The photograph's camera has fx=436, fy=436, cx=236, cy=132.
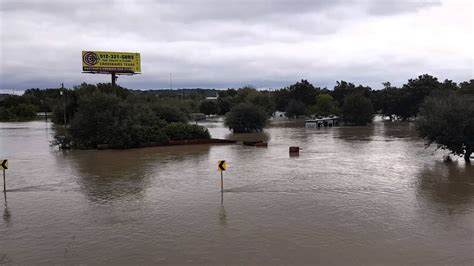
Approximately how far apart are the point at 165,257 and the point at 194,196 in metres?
6.39

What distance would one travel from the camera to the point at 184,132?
39.5 m

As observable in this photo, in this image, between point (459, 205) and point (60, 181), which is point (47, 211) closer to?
point (60, 181)

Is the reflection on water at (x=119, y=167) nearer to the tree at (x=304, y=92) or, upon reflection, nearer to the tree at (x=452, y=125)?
the tree at (x=452, y=125)

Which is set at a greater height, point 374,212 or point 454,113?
point 454,113

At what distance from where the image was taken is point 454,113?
25125mm

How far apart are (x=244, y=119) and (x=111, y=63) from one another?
32782mm

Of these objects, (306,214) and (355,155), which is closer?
(306,214)

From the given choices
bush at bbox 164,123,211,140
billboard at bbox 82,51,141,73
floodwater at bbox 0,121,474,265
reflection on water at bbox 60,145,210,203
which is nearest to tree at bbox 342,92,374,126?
billboard at bbox 82,51,141,73

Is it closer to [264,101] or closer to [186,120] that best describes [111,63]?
[186,120]

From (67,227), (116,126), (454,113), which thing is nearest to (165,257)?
(67,227)

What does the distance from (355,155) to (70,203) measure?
65.4 feet

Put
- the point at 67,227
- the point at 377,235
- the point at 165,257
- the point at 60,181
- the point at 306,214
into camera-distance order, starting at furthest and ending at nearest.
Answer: the point at 60,181, the point at 306,214, the point at 67,227, the point at 377,235, the point at 165,257

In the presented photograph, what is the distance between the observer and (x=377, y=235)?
1152 cm

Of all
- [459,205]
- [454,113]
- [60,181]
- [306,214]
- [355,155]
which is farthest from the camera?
[355,155]
